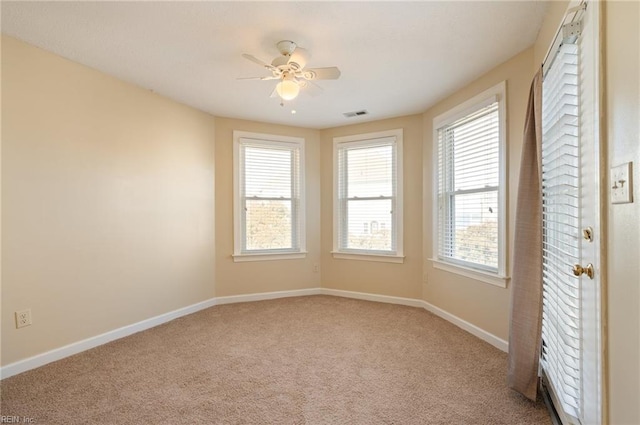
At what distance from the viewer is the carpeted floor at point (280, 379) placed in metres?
1.89

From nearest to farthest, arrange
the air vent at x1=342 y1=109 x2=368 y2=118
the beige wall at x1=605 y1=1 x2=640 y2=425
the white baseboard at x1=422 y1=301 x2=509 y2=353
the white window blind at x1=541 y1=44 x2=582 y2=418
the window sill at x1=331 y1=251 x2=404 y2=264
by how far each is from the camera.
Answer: the beige wall at x1=605 y1=1 x2=640 y2=425, the white window blind at x1=541 y1=44 x2=582 y2=418, the white baseboard at x1=422 y1=301 x2=509 y2=353, the air vent at x1=342 y1=109 x2=368 y2=118, the window sill at x1=331 y1=251 x2=404 y2=264

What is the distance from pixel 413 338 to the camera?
3031 millimetres

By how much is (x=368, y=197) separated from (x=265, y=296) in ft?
6.38

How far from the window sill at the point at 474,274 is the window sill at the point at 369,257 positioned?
48 cm

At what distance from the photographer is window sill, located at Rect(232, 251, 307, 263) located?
169 inches

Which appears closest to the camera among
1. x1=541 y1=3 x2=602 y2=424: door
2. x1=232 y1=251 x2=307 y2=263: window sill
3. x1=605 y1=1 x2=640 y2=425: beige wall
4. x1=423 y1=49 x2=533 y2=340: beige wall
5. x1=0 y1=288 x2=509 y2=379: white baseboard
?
x1=605 y1=1 x2=640 y2=425: beige wall

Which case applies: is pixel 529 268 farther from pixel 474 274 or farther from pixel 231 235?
pixel 231 235

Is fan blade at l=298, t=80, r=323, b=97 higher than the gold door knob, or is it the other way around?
fan blade at l=298, t=80, r=323, b=97

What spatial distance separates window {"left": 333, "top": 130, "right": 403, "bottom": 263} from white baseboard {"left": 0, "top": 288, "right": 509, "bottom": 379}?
1.76ft

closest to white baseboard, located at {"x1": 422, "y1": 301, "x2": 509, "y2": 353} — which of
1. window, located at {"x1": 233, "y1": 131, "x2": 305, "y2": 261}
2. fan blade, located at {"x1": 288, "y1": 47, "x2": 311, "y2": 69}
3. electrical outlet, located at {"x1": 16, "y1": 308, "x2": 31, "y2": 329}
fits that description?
window, located at {"x1": 233, "y1": 131, "x2": 305, "y2": 261}

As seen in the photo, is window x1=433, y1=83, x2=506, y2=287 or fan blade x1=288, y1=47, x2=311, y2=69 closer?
fan blade x1=288, y1=47, x2=311, y2=69

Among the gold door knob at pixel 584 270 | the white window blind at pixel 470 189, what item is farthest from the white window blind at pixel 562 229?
the white window blind at pixel 470 189

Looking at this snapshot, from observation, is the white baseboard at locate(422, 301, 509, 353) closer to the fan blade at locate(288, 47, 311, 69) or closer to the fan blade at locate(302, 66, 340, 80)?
the fan blade at locate(302, 66, 340, 80)

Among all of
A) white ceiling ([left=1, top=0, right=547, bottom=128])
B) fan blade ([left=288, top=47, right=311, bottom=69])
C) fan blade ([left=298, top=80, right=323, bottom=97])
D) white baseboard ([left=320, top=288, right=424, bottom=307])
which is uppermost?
A: white ceiling ([left=1, top=0, right=547, bottom=128])
